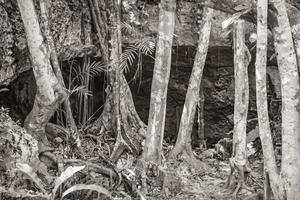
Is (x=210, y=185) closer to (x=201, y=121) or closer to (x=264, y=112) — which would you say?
(x=264, y=112)

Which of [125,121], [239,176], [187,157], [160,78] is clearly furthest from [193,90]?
[239,176]

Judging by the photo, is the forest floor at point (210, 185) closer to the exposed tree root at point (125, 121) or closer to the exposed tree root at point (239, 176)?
the exposed tree root at point (239, 176)

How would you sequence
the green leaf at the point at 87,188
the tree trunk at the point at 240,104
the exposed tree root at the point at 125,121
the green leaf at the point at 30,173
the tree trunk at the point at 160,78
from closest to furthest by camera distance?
the green leaf at the point at 30,173
the green leaf at the point at 87,188
the tree trunk at the point at 160,78
the tree trunk at the point at 240,104
the exposed tree root at the point at 125,121

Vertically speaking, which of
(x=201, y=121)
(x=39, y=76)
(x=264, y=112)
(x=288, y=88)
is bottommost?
(x=201, y=121)

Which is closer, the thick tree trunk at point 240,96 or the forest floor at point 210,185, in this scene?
the forest floor at point 210,185

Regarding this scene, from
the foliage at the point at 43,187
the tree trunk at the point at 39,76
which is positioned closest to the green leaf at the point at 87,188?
the foliage at the point at 43,187

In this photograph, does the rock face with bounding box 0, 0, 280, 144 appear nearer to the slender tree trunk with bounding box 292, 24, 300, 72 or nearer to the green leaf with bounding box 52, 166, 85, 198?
the green leaf with bounding box 52, 166, 85, 198

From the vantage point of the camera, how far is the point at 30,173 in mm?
5293

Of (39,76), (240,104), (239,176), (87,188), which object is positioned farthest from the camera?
(240,104)

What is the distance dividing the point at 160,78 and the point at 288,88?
2.09 metres

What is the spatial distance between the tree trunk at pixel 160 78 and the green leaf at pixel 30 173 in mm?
1861

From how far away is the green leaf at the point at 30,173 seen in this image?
5.23 meters

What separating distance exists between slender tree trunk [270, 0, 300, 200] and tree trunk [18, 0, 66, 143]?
10.2ft

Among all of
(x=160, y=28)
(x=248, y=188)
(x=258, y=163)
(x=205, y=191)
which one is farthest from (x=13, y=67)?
(x=258, y=163)
